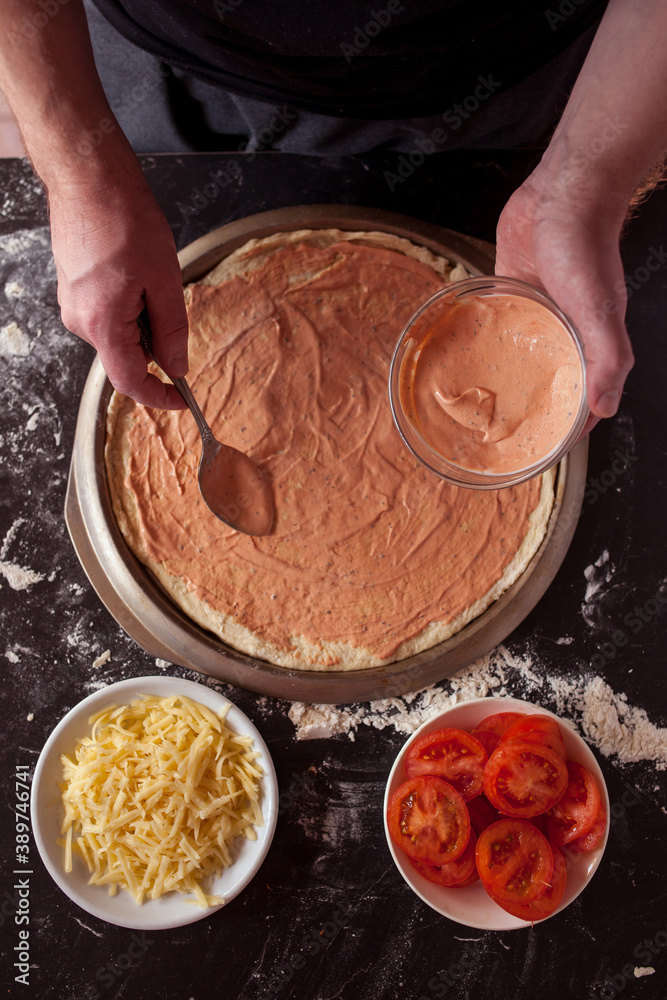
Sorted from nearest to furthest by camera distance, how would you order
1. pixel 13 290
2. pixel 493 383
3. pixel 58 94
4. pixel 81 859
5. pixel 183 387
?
pixel 58 94, pixel 493 383, pixel 183 387, pixel 81 859, pixel 13 290

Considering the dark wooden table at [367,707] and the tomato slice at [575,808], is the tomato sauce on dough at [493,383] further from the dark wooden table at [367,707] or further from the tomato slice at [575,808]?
the tomato slice at [575,808]

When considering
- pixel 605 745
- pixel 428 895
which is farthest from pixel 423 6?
pixel 428 895

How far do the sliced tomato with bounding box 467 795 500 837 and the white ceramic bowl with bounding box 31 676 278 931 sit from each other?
1.46 ft

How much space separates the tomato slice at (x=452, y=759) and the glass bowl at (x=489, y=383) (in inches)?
23.1

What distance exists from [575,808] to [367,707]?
0.51 metres

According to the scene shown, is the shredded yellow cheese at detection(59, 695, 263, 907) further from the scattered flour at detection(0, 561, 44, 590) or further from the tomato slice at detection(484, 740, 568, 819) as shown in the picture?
the tomato slice at detection(484, 740, 568, 819)

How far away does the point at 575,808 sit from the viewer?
158cm

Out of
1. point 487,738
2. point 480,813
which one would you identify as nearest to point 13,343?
point 487,738

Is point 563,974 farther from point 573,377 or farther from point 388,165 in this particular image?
point 388,165

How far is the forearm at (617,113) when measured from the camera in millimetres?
1217

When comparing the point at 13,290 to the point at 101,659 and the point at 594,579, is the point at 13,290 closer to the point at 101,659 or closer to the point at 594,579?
the point at 101,659

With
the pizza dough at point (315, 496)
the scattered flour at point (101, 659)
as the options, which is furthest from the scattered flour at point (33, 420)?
the scattered flour at point (101, 659)

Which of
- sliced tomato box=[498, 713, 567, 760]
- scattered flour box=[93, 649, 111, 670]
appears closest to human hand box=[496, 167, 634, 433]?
sliced tomato box=[498, 713, 567, 760]

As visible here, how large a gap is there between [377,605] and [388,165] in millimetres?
1109
